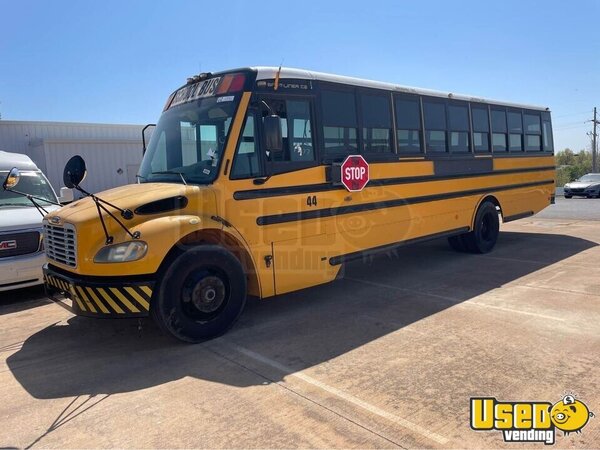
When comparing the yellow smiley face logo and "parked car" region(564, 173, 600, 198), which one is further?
"parked car" region(564, 173, 600, 198)

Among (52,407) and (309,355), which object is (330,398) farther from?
(52,407)

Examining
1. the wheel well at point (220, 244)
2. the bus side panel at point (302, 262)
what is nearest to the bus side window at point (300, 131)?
the bus side panel at point (302, 262)

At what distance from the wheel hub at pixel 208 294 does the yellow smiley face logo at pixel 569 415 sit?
10.4 ft

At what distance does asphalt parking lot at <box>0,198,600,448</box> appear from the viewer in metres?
3.11

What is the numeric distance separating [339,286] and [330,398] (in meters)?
3.48

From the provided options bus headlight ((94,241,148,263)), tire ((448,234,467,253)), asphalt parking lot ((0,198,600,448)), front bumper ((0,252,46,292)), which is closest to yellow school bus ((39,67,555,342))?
bus headlight ((94,241,148,263))

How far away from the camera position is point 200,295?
15.5ft

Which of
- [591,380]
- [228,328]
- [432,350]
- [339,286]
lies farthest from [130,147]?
[591,380]

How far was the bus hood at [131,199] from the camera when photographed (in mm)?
4465

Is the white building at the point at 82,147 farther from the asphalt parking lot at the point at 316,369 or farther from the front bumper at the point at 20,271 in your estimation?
the asphalt parking lot at the point at 316,369

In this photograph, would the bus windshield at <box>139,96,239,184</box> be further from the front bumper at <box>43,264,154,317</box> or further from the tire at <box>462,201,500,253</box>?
the tire at <box>462,201,500,253</box>

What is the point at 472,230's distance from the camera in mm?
8797

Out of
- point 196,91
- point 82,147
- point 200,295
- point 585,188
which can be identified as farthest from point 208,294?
point 585,188

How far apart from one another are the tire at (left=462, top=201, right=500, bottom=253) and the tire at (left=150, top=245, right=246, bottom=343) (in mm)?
5632
